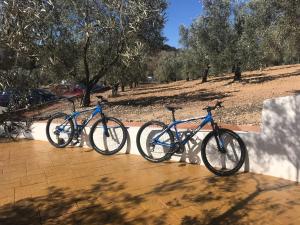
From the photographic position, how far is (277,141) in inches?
187

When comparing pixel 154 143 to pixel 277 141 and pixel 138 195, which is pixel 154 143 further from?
pixel 277 141

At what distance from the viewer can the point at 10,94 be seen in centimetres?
288

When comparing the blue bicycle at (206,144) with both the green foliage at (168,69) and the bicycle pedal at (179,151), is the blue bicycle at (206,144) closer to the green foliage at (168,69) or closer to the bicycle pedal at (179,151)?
the bicycle pedal at (179,151)

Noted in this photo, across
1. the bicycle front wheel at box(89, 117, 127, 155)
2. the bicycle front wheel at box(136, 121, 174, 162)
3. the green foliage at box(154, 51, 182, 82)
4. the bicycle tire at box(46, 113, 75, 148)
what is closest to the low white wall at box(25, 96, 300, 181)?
the bicycle front wheel at box(136, 121, 174, 162)

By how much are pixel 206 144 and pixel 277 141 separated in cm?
109

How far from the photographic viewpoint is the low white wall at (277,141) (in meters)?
4.53

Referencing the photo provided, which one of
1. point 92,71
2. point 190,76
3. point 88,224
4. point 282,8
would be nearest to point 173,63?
point 190,76

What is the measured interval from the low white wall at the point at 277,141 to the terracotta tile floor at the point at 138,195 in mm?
167

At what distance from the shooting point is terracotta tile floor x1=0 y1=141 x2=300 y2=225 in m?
3.95

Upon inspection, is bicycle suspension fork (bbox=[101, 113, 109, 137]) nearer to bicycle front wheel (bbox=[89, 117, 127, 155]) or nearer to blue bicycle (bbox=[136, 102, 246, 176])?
bicycle front wheel (bbox=[89, 117, 127, 155])

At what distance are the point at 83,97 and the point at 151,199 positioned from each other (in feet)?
37.0

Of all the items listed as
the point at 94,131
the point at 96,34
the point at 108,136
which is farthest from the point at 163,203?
the point at 96,34

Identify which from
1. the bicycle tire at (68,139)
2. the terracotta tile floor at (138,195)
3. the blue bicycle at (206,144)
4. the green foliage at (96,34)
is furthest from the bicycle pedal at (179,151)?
the green foliage at (96,34)

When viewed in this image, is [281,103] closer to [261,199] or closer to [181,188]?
[261,199]
